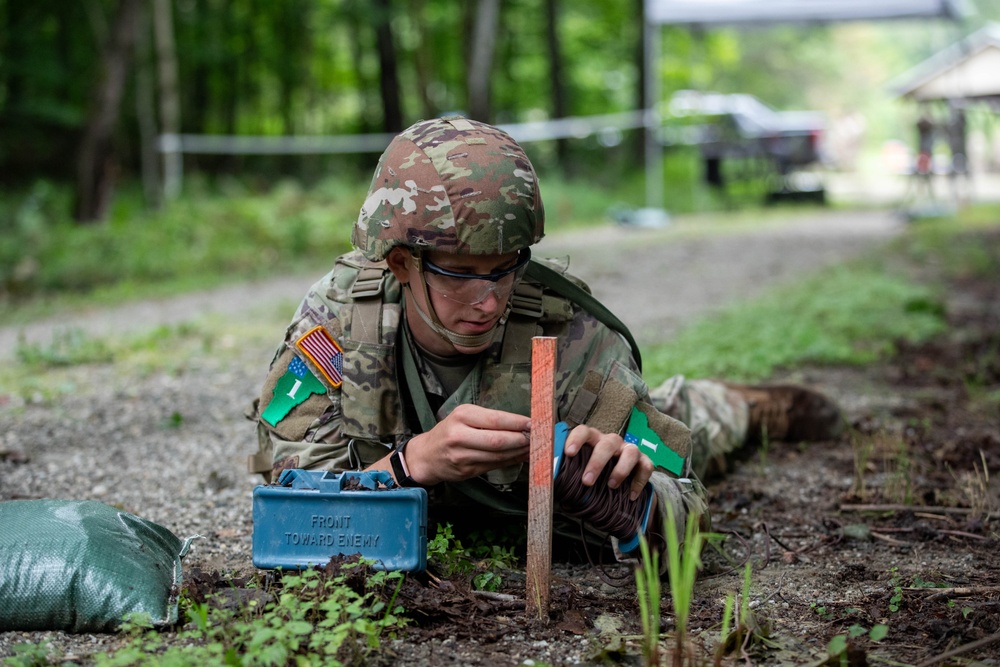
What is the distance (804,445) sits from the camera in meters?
4.49

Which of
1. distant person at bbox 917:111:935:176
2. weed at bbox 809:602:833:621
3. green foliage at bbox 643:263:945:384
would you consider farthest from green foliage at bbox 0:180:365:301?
distant person at bbox 917:111:935:176

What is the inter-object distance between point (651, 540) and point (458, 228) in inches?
37.8

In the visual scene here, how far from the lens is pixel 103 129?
11633 mm

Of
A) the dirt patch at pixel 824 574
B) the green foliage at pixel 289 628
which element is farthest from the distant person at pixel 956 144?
the green foliage at pixel 289 628

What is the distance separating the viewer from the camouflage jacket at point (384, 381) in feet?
9.54

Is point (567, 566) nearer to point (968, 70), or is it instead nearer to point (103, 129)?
point (103, 129)

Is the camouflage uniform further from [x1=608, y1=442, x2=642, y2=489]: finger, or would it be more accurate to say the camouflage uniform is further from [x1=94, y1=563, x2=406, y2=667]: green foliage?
[x1=94, y1=563, x2=406, y2=667]: green foliage

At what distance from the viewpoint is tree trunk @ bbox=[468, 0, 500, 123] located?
1425cm

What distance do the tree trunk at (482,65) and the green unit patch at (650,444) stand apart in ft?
38.1

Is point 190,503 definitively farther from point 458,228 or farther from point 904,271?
point 904,271

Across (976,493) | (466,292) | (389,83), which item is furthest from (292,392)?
(389,83)

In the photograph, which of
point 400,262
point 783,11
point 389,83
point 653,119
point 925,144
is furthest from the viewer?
point 389,83

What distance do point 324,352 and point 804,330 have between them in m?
4.27

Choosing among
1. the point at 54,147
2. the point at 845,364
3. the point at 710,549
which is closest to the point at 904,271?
the point at 845,364
